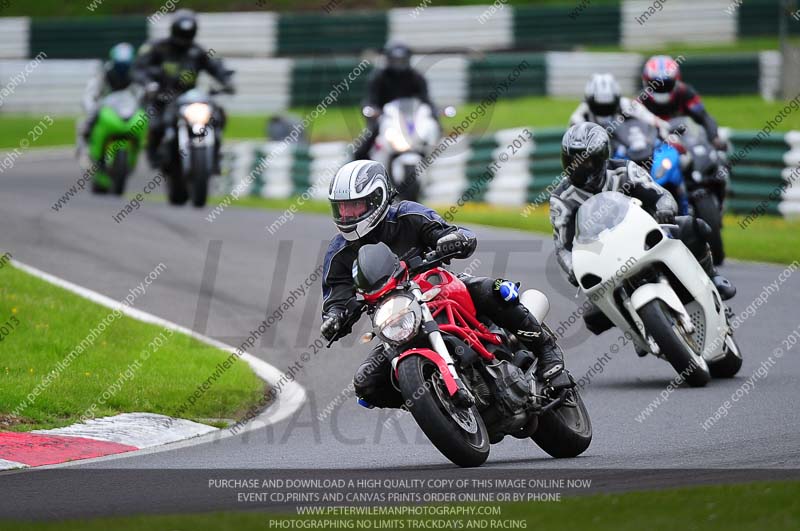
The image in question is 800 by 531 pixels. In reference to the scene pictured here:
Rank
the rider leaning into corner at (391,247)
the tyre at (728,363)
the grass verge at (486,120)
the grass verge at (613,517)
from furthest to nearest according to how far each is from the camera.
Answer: the grass verge at (486,120)
the tyre at (728,363)
the rider leaning into corner at (391,247)
the grass verge at (613,517)

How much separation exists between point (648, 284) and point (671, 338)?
399mm

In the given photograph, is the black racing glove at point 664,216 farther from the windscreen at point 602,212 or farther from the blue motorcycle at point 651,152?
the blue motorcycle at point 651,152

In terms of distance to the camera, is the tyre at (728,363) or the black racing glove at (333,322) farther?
the tyre at (728,363)

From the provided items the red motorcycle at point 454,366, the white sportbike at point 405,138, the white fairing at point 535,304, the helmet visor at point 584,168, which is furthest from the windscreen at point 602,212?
the white sportbike at point 405,138

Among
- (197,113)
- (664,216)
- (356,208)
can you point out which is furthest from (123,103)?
(356,208)

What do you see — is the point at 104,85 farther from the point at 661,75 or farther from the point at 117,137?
the point at 661,75

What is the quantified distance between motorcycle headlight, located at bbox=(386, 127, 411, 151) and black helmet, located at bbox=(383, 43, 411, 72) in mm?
1160

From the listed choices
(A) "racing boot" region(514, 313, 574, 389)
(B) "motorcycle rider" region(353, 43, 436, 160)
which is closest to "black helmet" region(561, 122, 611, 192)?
(A) "racing boot" region(514, 313, 574, 389)

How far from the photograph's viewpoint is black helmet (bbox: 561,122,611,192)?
31.8ft

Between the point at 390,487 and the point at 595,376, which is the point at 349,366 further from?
the point at 390,487

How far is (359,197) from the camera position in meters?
7.62

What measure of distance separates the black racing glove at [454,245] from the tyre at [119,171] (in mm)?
13461

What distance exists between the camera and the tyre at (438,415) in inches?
274

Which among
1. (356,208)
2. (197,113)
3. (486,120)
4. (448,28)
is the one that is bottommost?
(486,120)
